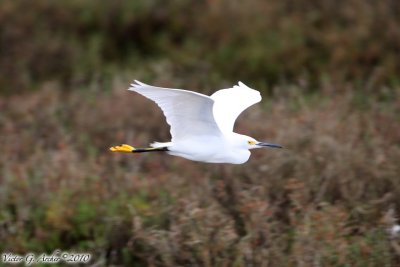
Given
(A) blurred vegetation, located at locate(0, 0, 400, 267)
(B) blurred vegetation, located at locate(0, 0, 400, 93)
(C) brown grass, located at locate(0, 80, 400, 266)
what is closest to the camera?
(C) brown grass, located at locate(0, 80, 400, 266)

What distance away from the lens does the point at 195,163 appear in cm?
683

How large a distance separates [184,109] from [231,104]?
0.96 m

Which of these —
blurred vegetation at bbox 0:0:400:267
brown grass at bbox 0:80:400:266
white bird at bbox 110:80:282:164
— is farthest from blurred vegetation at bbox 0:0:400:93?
white bird at bbox 110:80:282:164

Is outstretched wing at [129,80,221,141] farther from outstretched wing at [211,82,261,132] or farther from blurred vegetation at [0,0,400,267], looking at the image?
blurred vegetation at [0,0,400,267]

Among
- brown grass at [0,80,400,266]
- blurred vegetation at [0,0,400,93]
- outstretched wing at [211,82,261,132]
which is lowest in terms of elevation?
brown grass at [0,80,400,266]

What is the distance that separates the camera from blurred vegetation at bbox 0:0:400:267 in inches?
218

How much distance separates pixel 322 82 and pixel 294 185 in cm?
281

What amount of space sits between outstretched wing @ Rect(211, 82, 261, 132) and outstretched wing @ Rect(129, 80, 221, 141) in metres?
0.47

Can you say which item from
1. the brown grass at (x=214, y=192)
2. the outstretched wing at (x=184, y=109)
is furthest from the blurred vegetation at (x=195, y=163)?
the outstretched wing at (x=184, y=109)

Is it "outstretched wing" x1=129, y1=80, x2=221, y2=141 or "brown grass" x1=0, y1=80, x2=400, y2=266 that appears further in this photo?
"brown grass" x1=0, y1=80, x2=400, y2=266

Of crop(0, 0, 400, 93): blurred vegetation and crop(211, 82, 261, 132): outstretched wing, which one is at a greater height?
crop(0, 0, 400, 93): blurred vegetation

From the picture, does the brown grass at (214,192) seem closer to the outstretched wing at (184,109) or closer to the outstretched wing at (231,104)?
the outstretched wing at (231,104)

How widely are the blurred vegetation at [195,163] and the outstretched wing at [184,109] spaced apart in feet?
2.47

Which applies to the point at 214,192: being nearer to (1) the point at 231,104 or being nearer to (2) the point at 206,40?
(1) the point at 231,104
